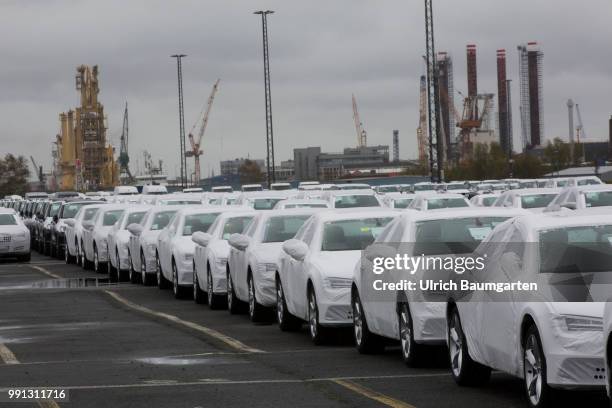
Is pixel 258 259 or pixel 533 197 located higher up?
pixel 533 197

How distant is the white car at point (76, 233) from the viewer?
138ft

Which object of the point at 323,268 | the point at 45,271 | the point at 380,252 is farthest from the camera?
the point at 45,271

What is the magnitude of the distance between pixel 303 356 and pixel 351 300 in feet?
2.88

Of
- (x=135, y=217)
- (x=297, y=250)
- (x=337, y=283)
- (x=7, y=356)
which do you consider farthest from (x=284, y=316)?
(x=135, y=217)

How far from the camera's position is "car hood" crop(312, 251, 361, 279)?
17.3m

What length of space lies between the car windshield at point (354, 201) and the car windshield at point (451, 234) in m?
22.8

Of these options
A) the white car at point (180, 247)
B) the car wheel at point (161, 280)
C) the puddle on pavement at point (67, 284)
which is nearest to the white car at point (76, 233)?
the puddle on pavement at point (67, 284)

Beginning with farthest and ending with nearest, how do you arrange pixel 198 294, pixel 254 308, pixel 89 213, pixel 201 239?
1. pixel 89 213
2. pixel 198 294
3. pixel 201 239
4. pixel 254 308

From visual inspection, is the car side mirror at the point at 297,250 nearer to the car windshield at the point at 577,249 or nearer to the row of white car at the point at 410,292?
the row of white car at the point at 410,292

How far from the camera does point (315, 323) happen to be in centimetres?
1759

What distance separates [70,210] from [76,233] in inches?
330

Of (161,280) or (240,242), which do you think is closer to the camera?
(240,242)

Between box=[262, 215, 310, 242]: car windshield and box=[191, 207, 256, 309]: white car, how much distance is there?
1775 mm

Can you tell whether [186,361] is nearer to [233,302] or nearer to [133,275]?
[233,302]
